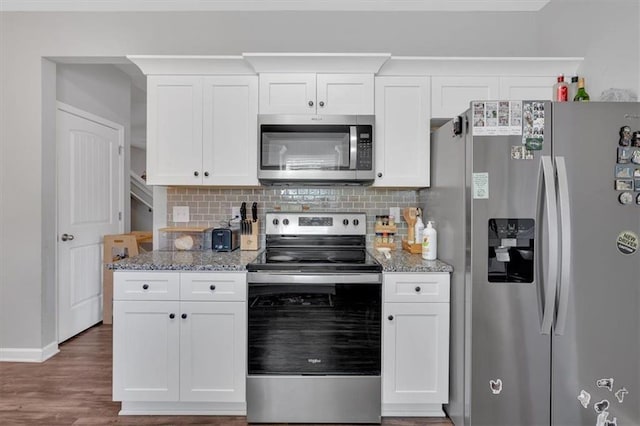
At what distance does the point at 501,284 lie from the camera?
171cm

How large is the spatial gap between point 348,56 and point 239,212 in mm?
1353

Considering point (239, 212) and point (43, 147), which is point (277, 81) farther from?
point (43, 147)

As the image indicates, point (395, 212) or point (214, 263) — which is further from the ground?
point (395, 212)

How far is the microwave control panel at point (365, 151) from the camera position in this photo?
7.47 feet

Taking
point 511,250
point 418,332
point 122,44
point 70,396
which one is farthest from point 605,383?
point 122,44

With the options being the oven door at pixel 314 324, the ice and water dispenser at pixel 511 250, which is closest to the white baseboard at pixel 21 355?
the oven door at pixel 314 324

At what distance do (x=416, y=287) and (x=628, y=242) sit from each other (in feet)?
3.35

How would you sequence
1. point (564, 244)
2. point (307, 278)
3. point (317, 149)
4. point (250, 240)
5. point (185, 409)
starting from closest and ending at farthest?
point (564, 244), point (307, 278), point (185, 409), point (317, 149), point (250, 240)

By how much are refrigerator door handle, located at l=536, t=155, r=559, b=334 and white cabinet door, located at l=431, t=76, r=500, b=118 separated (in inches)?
32.4

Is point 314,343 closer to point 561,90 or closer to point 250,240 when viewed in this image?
point 250,240

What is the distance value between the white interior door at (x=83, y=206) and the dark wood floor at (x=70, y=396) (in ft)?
1.45

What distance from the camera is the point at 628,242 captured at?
166 centimetres

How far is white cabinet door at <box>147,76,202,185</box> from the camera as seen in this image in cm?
235

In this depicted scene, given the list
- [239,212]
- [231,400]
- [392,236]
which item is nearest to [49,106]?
[239,212]
